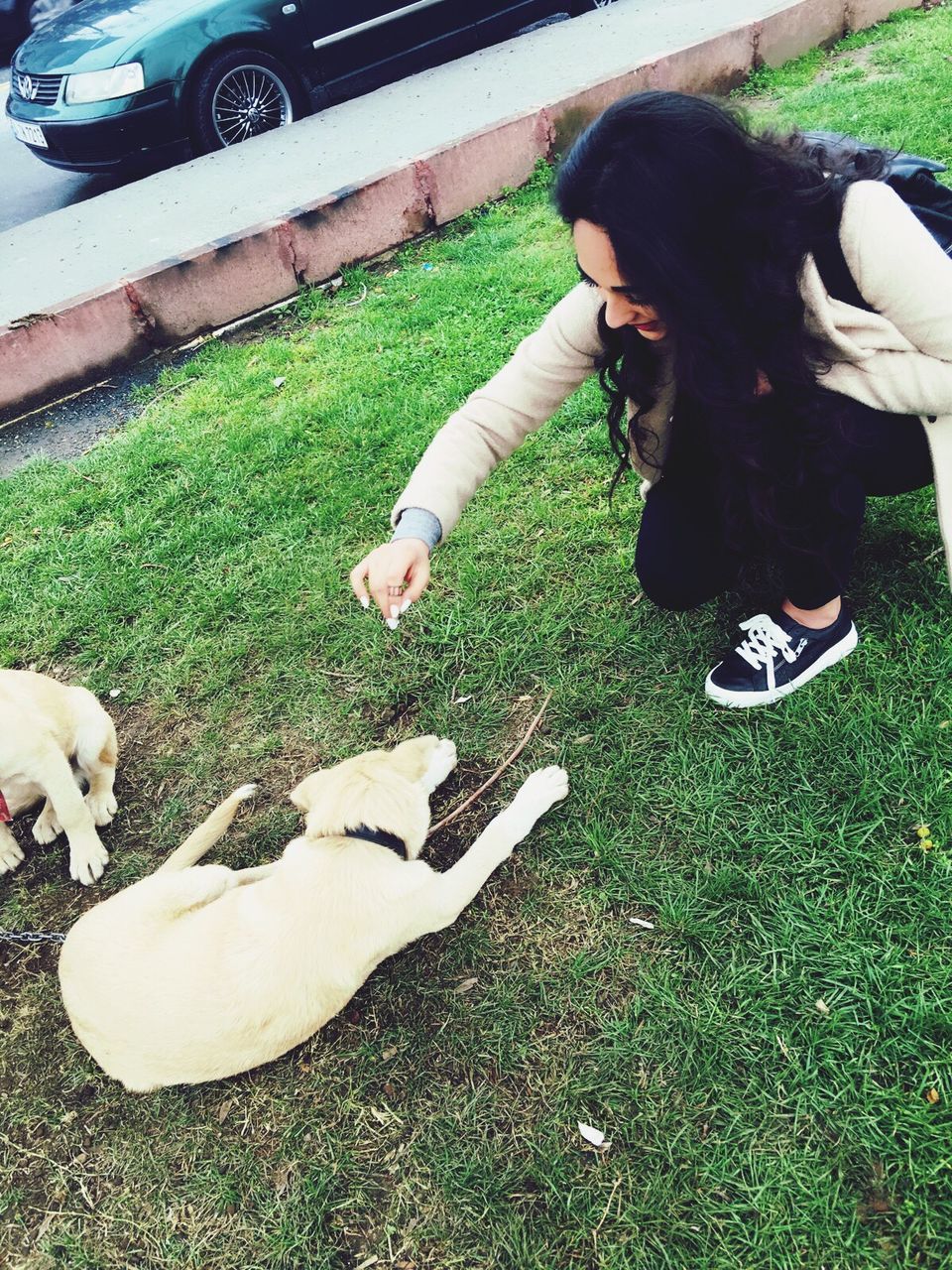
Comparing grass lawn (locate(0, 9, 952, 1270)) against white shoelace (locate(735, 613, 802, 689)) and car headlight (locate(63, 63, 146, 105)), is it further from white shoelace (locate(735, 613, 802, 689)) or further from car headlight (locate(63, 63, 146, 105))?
car headlight (locate(63, 63, 146, 105))

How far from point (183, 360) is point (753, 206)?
3912 mm

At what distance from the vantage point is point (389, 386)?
417 cm

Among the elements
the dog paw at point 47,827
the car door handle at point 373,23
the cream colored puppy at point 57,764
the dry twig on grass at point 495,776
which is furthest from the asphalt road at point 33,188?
the dry twig on grass at point 495,776

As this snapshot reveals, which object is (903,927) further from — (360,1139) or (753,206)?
(753,206)

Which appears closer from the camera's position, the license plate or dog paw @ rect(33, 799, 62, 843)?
dog paw @ rect(33, 799, 62, 843)

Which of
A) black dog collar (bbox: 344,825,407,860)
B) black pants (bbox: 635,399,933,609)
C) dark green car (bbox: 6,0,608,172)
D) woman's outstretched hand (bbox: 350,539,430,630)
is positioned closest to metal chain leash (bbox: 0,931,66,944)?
black dog collar (bbox: 344,825,407,860)

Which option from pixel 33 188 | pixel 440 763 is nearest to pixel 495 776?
pixel 440 763

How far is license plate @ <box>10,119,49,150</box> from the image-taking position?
6344 mm

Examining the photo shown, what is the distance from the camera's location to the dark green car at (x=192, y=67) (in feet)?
19.5

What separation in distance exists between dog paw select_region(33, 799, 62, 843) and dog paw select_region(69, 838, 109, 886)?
0.16m

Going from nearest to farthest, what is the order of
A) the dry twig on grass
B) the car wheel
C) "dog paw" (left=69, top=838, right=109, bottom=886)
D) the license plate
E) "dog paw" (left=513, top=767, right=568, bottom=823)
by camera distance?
"dog paw" (left=513, top=767, right=568, bottom=823), the dry twig on grass, "dog paw" (left=69, top=838, right=109, bottom=886), the license plate, the car wheel

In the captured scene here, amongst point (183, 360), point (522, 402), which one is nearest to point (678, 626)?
point (522, 402)

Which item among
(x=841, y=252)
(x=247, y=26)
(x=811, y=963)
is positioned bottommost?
(x=811, y=963)

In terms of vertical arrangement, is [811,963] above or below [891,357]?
below
